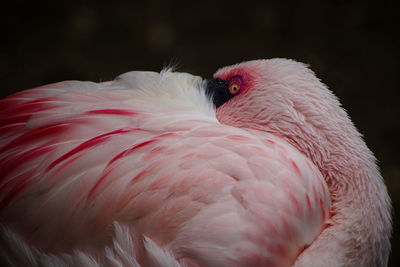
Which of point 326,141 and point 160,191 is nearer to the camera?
point 160,191

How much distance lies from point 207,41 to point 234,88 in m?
1.21

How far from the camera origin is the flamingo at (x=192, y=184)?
707 mm

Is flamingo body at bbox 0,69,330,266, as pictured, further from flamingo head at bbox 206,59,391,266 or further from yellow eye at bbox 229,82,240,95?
yellow eye at bbox 229,82,240,95

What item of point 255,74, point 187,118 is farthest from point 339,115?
point 187,118

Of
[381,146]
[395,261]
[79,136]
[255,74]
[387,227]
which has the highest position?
[255,74]

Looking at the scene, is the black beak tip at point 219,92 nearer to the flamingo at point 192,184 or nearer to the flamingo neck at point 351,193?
the flamingo at point 192,184

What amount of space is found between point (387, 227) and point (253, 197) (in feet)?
1.06

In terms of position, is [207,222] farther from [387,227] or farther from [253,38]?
[253,38]

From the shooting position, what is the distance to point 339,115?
870mm

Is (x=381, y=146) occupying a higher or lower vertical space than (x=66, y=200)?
lower

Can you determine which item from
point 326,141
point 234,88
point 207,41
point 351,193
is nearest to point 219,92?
point 234,88

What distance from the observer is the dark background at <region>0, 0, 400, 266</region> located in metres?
1.90

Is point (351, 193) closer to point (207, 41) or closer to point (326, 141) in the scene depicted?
point (326, 141)

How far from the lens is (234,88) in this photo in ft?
3.17
